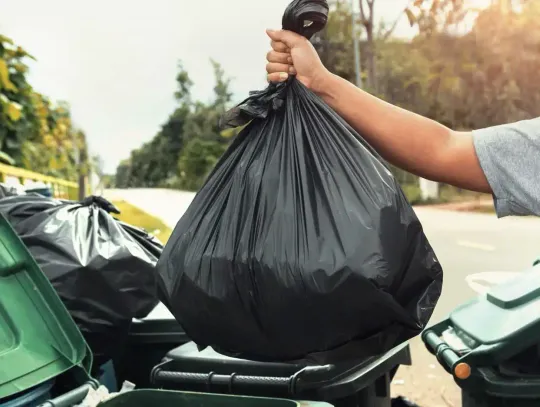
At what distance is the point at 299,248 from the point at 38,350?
2.74 ft

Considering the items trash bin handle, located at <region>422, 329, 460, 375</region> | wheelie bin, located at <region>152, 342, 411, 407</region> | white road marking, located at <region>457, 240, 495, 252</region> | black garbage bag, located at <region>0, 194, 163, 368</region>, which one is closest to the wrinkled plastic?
black garbage bag, located at <region>0, 194, 163, 368</region>

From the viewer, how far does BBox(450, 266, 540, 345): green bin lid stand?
1588 millimetres

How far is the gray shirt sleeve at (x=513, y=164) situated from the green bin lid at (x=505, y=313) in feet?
1.04

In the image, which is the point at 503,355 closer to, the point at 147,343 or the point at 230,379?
the point at 230,379

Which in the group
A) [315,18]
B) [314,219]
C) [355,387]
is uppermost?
[315,18]

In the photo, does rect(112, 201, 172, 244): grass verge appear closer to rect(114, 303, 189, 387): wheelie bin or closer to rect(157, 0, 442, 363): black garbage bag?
rect(114, 303, 189, 387): wheelie bin

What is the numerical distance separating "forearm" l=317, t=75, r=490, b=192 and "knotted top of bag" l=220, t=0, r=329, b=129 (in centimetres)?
12

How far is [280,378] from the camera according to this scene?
158 cm

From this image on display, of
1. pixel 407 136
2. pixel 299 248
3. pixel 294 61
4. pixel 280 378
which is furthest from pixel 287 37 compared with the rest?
pixel 280 378

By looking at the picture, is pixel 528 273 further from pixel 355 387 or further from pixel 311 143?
pixel 311 143

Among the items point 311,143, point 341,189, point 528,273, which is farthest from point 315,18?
point 528,273

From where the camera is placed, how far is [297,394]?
1.59 m

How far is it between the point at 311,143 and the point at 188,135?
54.6 m

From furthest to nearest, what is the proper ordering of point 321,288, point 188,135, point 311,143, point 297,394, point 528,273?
point 188,135 < point 528,273 < point 297,394 < point 311,143 < point 321,288
